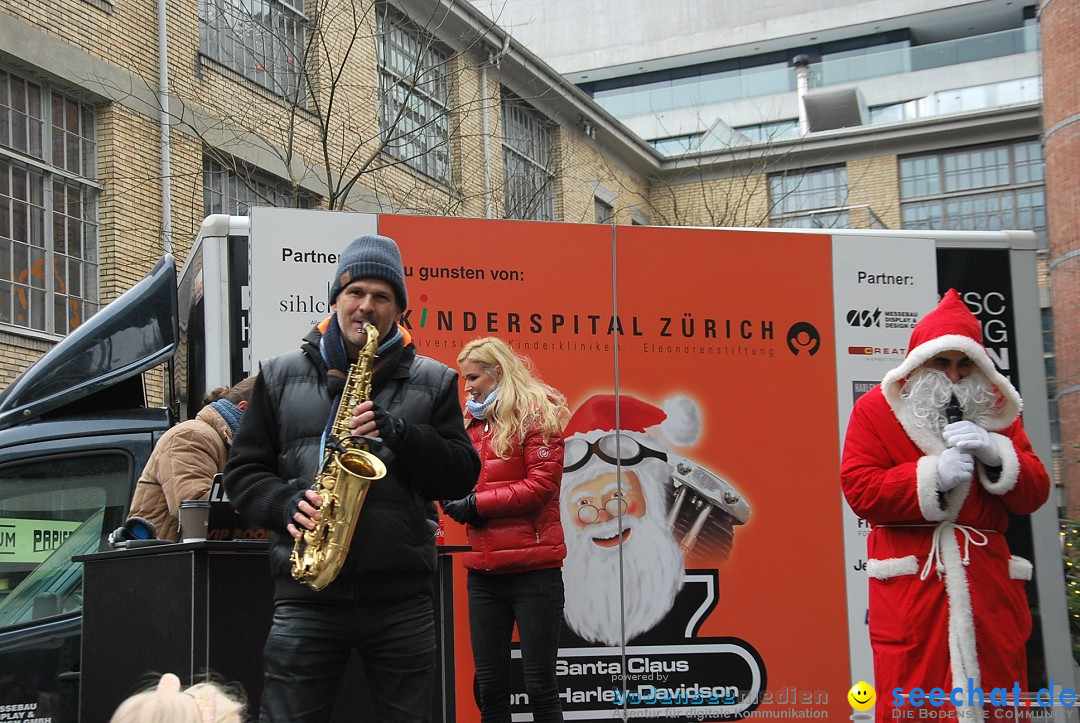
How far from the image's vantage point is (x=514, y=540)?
221 inches

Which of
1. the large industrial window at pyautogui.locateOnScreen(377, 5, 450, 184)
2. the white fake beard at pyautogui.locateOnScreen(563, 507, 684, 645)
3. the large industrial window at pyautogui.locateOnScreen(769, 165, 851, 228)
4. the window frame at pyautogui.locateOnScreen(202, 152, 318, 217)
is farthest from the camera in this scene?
the large industrial window at pyautogui.locateOnScreen(769, 165, 851, 228)

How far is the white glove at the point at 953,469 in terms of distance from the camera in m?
4.63

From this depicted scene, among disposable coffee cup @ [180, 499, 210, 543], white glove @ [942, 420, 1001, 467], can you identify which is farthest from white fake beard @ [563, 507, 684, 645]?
disposable coffee cup @ [180, 499, 210, 543]

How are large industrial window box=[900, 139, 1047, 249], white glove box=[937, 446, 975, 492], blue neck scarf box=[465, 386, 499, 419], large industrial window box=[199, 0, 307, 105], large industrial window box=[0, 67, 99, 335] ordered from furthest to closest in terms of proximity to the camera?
large industrial window box=[900, 139, 1047, 249], large industrial window box=[199, 0, 307, 105], large industrial window box=[0, 67, 99, 335], blue neck scarf box=[465, 386, 499, 419], white glove box=[937, 446, 975, 492]

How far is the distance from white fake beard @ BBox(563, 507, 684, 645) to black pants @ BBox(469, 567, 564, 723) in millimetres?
501

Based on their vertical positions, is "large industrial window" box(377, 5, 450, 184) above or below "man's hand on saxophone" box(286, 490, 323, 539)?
above

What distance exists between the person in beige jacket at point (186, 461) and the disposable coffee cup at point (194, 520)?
4.48 ft

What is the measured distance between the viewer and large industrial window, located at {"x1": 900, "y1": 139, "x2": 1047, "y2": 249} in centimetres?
3206

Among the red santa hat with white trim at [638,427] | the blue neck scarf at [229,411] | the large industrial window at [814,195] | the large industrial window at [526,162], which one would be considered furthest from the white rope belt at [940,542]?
the large industrial window at [814,195]

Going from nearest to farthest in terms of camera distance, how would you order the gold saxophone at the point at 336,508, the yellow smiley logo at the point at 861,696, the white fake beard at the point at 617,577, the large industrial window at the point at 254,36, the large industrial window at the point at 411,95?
the gold saxophone at the point at 336,508 < the white fake beard at the point at 617,577 < the yellow smiley logo at the point at 861,696 < the large industrial window at the point at 254,36 < the large industrial window at the point at 411,95

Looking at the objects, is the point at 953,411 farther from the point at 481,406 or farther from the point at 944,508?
the point at 481,406

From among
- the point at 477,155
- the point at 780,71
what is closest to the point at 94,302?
the point at 477,155

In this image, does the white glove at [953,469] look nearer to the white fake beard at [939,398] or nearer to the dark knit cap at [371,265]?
the white fake beard at [939,398]

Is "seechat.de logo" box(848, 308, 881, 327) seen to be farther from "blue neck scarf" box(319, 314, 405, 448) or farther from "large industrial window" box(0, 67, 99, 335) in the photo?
"large industrial window" box(0, 67, 99, 335)
